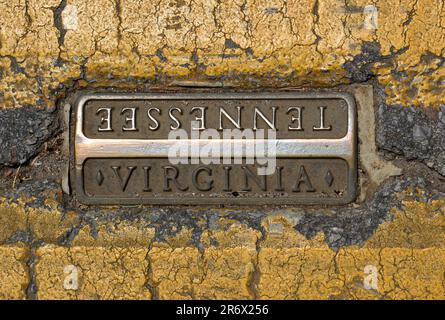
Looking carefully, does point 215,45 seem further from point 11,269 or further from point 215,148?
point 11,269

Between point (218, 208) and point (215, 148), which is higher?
point (215, 148)

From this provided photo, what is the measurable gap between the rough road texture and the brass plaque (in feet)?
0.14

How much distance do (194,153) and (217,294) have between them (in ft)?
1.37

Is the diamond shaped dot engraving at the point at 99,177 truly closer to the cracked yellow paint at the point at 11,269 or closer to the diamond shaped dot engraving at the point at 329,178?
the cracked yellow paint at the point at 11,269

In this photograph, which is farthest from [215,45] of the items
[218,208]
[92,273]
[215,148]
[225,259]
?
[92,273]

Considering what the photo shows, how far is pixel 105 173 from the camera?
1.93 metres

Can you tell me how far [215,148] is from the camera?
1.90m

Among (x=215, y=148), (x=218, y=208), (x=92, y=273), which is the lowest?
(x=92, y=273)

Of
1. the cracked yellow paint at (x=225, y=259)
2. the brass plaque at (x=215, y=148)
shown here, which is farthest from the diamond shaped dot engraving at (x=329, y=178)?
the cracked yellow paint at (x=225, y=259)

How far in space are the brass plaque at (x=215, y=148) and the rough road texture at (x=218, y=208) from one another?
0.04m

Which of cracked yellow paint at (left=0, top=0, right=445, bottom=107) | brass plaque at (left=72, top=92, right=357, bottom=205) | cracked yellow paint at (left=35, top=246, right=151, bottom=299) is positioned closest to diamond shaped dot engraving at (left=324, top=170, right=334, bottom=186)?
brass plaque at (left=72, top=92, right=357, bottom=205)

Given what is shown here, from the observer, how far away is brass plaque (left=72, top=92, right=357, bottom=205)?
6.20ft

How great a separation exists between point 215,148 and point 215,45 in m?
0.30

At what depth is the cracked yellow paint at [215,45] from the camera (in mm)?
1873
